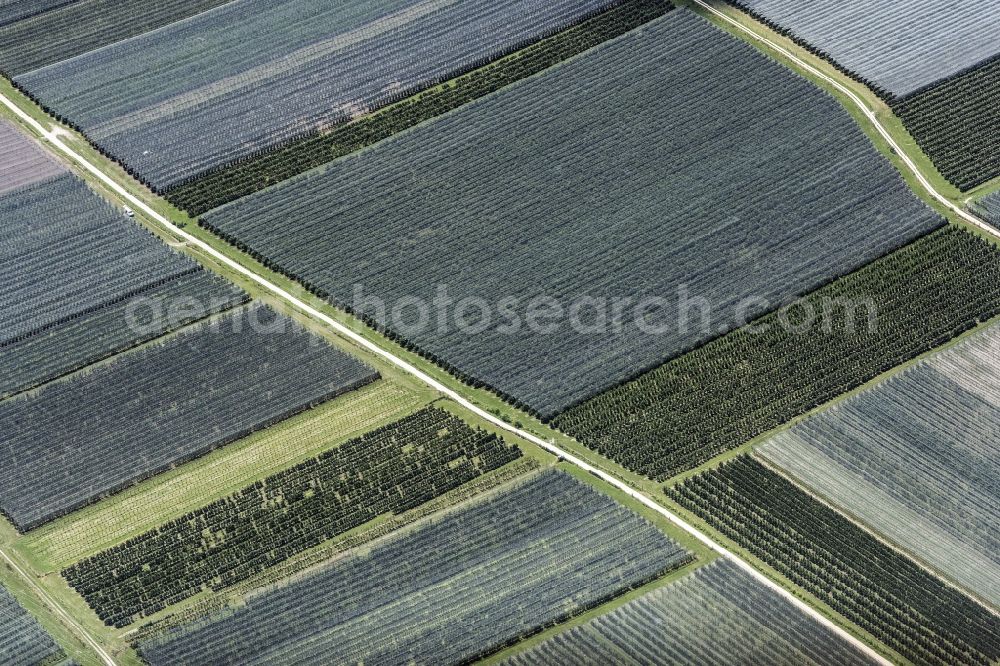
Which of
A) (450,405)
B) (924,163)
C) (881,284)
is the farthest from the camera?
(924,163)

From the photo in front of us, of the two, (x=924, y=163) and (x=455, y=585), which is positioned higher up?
(x=924, y=163)

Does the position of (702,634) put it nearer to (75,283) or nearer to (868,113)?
(868,113)

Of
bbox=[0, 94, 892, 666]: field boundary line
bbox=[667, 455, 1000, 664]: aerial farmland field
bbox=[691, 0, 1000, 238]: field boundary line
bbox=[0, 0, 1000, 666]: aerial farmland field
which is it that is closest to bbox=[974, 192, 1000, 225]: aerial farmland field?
bbox=[0, 0, 1000, 666]: aerial farmland field

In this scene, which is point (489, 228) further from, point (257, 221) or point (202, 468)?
point (202, 468)

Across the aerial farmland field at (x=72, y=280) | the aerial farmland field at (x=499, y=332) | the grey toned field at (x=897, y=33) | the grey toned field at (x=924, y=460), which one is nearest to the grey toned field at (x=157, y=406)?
the aerial farmland field at (x=499, y=332)

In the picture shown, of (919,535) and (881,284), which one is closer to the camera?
(919,535)

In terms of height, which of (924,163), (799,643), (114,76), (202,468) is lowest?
(799,643)

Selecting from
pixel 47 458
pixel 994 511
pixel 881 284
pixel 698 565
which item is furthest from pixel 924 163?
pixel 47 458

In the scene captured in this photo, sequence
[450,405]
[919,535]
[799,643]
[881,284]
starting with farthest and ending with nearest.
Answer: [881,284], [450,405], [919,535], [799,643]
